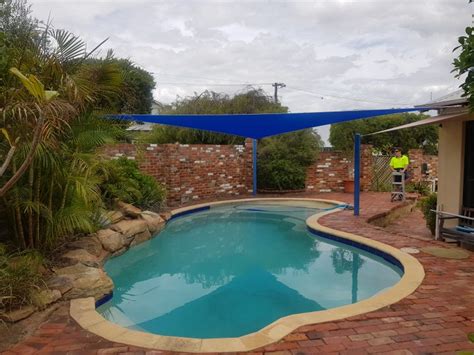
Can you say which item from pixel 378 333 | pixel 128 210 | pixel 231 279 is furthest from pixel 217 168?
pixel 378 333

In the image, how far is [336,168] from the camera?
15.5 metres

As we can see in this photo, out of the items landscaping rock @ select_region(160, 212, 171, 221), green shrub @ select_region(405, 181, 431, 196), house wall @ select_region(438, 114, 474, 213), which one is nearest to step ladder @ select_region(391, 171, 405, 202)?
green shrub @ select_region(405, 181, 431, 196)

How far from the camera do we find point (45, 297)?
4316 mm

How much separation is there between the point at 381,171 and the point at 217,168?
6.58 m

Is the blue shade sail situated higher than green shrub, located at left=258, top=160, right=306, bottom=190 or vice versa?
the blue shade sail

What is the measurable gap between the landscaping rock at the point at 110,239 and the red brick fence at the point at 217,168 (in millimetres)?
3851

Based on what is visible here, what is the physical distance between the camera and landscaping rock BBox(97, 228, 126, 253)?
7040mm

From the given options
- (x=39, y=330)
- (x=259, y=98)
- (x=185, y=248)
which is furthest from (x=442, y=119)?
(x=259, y=98)

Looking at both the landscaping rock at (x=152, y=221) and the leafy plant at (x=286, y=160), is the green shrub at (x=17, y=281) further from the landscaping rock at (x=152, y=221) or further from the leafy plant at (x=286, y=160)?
the leafy plant at (x=286, y=160)

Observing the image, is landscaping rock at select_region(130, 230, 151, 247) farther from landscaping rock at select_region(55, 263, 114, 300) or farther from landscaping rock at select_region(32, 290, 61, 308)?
landscaping rock at select_region(32, 290, 61, 308)

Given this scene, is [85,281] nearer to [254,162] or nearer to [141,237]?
[141,237]

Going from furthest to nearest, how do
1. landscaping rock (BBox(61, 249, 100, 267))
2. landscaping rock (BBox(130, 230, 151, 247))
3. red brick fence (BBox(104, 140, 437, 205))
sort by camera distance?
red brick fence (BBox(104, 140, 437, 205))
landscaping rock (BBox(130, 230, 151, 247))
landscaping rock (BBox(61, 249, 100, 267))

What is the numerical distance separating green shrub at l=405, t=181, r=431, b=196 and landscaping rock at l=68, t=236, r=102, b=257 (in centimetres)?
1160

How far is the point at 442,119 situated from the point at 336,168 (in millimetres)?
8944
